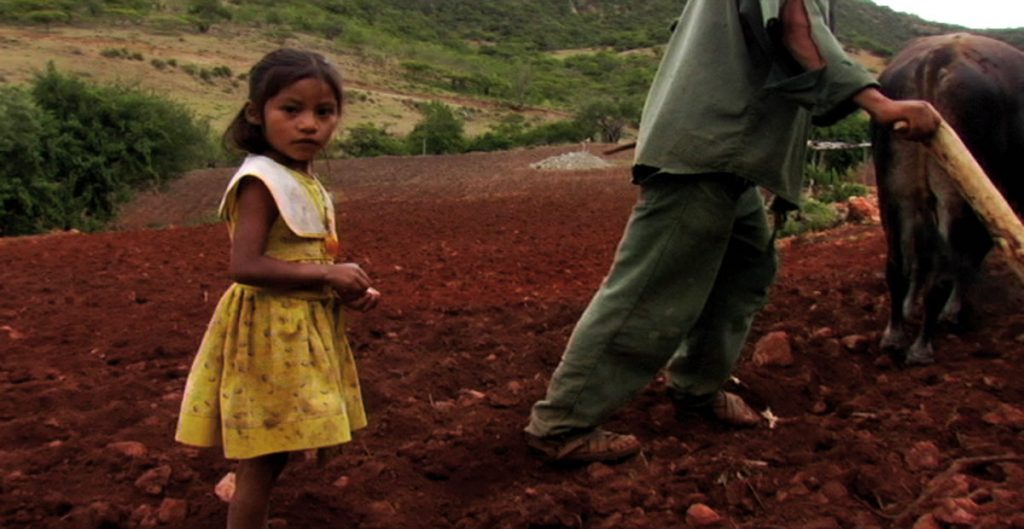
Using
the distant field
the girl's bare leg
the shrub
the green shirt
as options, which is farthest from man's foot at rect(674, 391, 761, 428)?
the distant field

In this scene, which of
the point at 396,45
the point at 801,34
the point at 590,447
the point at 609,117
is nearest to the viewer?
the point at 801,34

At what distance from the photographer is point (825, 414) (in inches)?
117

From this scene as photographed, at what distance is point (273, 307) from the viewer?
1958mm

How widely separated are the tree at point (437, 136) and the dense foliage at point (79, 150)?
51.8 feet

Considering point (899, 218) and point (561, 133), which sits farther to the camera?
point (561, 133)

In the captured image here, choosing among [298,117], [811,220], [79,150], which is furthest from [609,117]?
[298,117]

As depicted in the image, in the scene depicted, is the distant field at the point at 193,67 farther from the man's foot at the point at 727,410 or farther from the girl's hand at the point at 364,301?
the girl's hand at the point at 364,301

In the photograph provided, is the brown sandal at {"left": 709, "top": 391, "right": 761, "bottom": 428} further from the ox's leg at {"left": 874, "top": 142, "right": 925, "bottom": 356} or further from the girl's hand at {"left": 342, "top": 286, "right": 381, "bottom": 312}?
the girl's hand at {"left": 342, "top": 286, "right": 381, "bottom": 312}

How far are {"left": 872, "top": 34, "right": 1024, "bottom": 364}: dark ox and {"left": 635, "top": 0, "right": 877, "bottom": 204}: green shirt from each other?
3.72 feet

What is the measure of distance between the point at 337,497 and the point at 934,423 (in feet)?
5.55

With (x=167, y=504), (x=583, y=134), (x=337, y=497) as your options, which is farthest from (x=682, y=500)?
(x=583, y=134)

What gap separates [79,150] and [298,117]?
17381 millimetres

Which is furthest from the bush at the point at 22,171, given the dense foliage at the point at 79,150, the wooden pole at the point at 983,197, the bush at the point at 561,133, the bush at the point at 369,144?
the bush at the point at 561,133

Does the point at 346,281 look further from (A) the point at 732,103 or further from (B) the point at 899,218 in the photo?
(B) the point at 899,218
